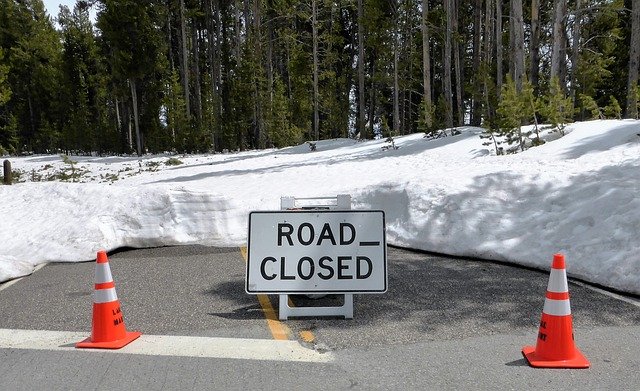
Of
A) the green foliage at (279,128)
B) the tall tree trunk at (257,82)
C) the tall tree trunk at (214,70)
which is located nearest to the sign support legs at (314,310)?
the tall tree trunk at (257,82)

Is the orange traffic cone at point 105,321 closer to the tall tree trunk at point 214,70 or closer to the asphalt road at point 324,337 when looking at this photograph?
the asphalt road at point 324,337

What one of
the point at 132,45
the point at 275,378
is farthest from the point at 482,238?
the point at 132,45

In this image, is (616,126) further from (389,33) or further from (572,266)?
(389,33)

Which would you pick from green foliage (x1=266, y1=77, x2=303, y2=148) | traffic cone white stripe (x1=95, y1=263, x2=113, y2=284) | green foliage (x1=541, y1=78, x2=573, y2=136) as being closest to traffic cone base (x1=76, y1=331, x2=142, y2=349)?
traffic cone white stripe (x1=95, y1=263, x2=113, y2=284)

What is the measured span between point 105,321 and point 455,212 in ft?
16.9

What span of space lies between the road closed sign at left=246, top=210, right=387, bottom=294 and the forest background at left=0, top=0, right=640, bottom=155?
1416 cm

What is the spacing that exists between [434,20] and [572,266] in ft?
79.6

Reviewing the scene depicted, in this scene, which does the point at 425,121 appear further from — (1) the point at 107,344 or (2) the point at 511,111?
(1) the point at 107,344

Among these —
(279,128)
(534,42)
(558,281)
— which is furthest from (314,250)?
(279,128)

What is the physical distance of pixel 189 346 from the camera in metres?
3.92

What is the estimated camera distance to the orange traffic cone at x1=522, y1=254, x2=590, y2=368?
3465 millimetres

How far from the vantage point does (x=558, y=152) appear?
1045 cm

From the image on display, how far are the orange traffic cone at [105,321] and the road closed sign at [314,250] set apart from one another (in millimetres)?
1147

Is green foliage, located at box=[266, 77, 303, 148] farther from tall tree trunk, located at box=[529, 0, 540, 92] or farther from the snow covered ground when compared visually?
the snow covered ground
